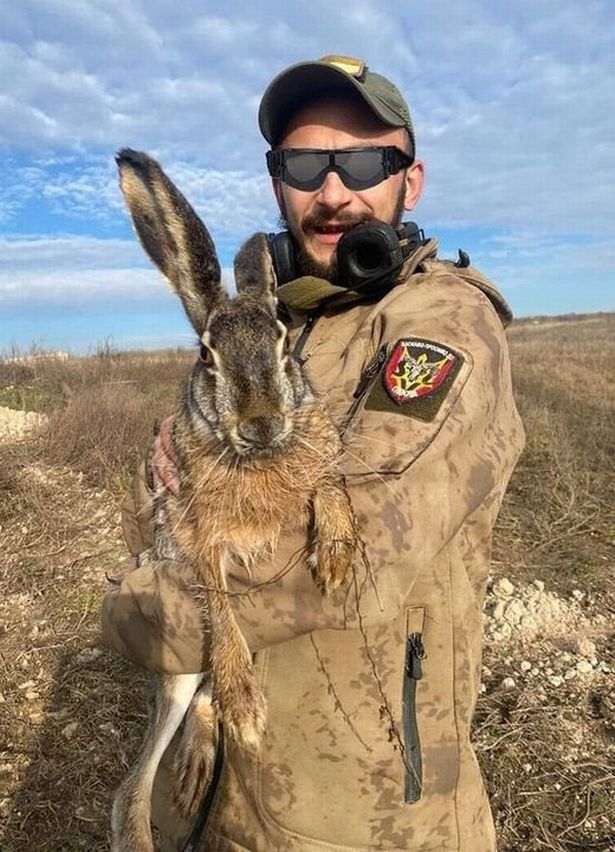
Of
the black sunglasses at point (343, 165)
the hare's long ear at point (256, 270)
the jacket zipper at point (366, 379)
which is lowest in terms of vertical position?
the jacket zipper at point (366, 379)

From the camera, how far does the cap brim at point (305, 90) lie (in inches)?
114

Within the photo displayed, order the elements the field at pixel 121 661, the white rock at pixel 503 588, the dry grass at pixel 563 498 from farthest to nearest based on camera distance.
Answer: the dry grass at pixel 563 498, the white rock at pixel 503 588, the field at pixel 121 661

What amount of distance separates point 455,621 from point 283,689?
1.97 feet

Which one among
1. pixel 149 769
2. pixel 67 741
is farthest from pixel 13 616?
pixel 149 769

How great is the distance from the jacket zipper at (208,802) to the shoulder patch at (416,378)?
127cm

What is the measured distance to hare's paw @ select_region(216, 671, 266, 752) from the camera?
2330mm

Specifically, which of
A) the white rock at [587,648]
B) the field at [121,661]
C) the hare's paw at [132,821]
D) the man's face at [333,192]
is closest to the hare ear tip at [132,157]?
the man's face at [333,192]

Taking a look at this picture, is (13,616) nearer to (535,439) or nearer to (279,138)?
(279,138)

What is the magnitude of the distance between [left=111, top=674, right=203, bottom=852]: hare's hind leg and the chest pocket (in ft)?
4.71

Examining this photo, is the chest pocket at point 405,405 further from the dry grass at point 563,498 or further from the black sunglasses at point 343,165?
the dry grass at point 563,498

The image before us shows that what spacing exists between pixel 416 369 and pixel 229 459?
0.74 metres

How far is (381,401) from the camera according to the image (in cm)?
220

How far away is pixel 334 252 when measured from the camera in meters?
3.06

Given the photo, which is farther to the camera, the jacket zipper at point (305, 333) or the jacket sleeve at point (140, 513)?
the jacket sleeve at point (140, 513)
